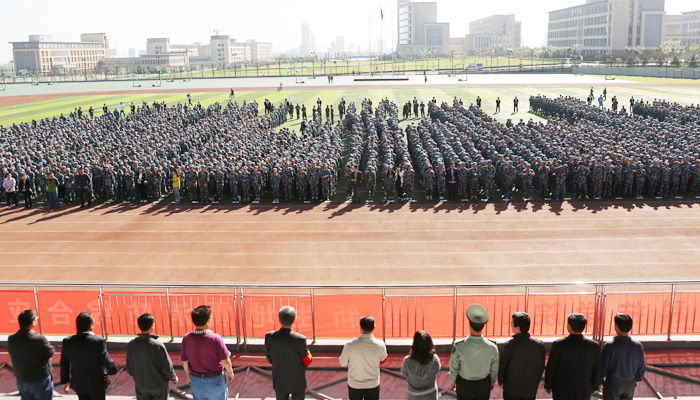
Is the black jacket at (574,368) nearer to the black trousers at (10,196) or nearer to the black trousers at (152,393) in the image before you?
the black trousers at (152,393)

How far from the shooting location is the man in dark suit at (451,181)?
18484mm

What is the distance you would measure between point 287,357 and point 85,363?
1966mm

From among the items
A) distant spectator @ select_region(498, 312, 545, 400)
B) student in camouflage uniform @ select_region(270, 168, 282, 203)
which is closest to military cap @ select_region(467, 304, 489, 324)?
distant spectator @ select_region(498, 312, 545, 400)

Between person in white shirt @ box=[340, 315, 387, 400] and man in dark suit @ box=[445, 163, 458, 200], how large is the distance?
13.9m

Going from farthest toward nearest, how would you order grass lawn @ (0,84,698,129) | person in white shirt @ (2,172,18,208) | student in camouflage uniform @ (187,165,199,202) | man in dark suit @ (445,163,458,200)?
grass lawn @ (0,84,698,129)
student in camouflage uniform @ (187,165,199,202)
person in white shirt @ (2,172,18,208)
man in dark suit @ (445,163,458,200)

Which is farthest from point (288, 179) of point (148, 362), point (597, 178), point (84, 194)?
point (148, 362)

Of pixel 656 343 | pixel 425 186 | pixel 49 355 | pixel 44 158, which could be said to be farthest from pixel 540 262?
pixel 44 158

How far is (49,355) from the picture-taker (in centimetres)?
544

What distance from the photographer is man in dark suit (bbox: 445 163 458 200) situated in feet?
60.6

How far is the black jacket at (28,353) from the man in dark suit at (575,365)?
5005mm

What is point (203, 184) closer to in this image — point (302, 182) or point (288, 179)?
point (288, 179)

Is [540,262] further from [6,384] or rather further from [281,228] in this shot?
[6,384]

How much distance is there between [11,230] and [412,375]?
15.8 m

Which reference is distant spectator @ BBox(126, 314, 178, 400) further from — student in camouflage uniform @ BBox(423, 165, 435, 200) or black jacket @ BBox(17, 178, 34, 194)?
black jacket @ BBox(17, 178, 34, 194)
